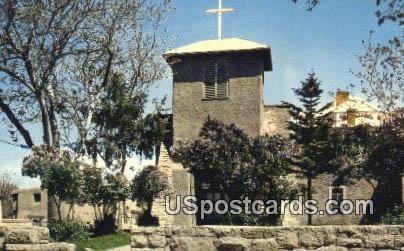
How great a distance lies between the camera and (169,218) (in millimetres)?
25828

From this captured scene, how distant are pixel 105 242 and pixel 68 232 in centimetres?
133

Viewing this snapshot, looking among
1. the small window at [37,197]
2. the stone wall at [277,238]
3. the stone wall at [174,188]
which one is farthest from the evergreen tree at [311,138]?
the small window at [37,197]

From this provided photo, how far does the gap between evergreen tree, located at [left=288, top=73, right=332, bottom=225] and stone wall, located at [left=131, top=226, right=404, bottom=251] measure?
62.4 feet

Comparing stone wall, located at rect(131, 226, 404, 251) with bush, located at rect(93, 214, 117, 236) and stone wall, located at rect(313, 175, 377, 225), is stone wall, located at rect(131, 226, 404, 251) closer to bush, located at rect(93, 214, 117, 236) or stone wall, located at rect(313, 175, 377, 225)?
bush, located at rect(93, 214, 117, 236)

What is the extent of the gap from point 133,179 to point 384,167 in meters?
12.0

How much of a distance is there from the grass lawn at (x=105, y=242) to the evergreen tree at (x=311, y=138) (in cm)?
947

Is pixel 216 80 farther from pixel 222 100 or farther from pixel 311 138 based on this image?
pixel 311 138

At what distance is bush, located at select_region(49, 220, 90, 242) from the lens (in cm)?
1856

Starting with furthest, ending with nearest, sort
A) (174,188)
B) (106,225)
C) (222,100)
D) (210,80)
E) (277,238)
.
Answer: (210,80)
(222,100)
(174,188)
(106,225)
(277,238)

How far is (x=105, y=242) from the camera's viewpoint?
731 inches

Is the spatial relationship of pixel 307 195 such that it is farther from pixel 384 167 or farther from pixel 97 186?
pixel 97 186

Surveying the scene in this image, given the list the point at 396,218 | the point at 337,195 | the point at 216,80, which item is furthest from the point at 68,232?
the point at 337,195

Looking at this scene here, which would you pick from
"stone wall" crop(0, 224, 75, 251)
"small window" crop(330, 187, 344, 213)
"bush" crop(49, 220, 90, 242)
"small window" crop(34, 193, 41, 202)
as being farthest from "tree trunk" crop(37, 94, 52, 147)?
"small window" crop(34, 193, 41, 202)

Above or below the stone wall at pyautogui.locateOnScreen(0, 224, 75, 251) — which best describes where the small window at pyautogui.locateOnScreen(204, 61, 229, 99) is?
above
